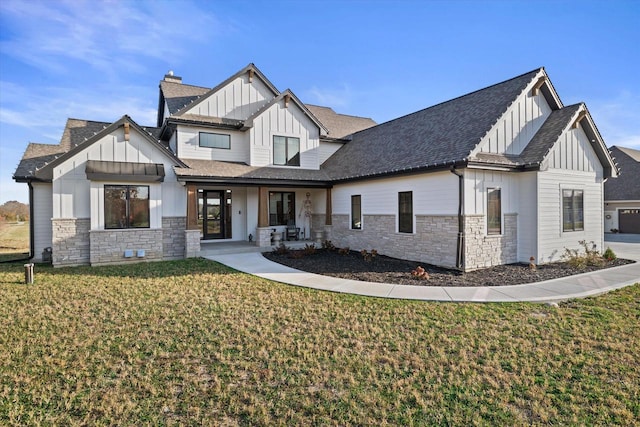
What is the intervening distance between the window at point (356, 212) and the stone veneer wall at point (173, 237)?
7379 millimetres

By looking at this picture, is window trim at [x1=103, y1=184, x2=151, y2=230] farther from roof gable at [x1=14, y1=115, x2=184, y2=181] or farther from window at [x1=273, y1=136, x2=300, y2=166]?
window at [x1=273, y1=136, x2=300, y2=166]

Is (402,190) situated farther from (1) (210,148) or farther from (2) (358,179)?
(1) (210,148)

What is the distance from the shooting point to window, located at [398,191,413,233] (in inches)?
474

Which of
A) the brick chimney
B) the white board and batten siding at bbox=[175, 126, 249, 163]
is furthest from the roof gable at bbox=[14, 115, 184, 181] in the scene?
the brick chimney

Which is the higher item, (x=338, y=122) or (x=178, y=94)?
(x=178, y=94)

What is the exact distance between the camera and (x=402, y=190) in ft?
40.5

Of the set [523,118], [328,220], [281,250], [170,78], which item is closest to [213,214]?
[281,250]

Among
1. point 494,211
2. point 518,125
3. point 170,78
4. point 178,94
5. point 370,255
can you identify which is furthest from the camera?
point 170,78

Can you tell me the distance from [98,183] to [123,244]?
2.39 meters

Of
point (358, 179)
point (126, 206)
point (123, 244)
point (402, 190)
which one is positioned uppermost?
point (358, 179)

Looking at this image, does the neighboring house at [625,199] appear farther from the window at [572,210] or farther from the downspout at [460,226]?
the downspout at [460,226]

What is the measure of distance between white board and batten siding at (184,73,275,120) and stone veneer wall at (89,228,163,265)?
6.13 metres

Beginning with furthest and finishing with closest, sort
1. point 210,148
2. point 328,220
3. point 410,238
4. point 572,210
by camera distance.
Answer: point 328,220, point 210,148, point 572,210, point 410,238

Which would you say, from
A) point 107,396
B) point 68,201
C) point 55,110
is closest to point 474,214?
point 107,396
